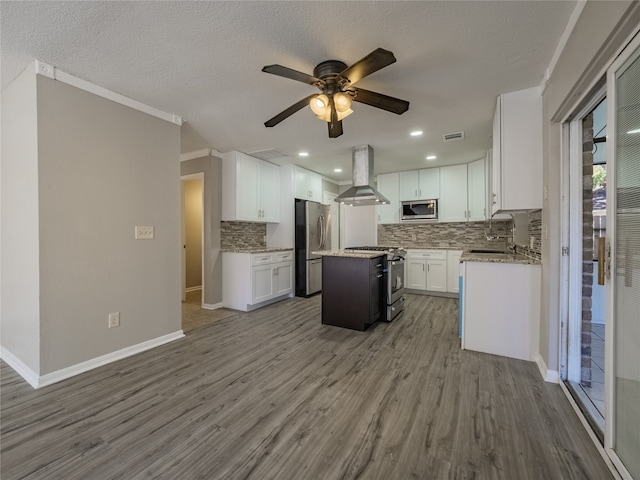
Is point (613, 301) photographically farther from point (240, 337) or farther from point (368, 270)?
point (240, 337)

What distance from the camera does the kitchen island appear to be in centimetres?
329

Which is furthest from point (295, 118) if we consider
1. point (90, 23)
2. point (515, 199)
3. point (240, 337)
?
point (240, 337)

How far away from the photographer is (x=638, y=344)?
3.83 feet

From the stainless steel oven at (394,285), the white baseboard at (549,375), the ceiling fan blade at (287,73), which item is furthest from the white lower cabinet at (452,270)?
the ceiling fan blade at (287,73)

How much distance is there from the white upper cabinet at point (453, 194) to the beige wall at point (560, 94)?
2.69 metres

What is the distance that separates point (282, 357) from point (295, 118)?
8.26ft

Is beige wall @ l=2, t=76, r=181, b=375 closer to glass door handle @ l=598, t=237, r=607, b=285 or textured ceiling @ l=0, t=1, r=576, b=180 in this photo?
textured ceiling @ l=0, t=1, r=576, b=180

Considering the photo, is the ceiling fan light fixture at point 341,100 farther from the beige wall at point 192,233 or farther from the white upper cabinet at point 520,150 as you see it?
the beige wall at point 192,233

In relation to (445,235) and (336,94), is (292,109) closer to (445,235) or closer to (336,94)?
(336,94)

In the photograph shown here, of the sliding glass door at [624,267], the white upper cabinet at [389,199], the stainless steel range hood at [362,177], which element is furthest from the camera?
the white upper cabinet at [389,199]

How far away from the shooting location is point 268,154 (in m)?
4.52

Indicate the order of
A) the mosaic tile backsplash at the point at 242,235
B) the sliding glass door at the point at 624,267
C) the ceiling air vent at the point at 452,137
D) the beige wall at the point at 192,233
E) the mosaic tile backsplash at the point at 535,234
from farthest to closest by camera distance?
the beige wall at the point at 192,233 < the mosaic tile backsplash at the point at 242,235 < the ceiling air vent at the point at 452,137 < the mosaic tile backsplash at the point at 535,234 < the sliding glass door at the point at 624,267

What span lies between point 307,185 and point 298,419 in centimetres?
435

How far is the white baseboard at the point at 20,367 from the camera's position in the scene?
2145mm
